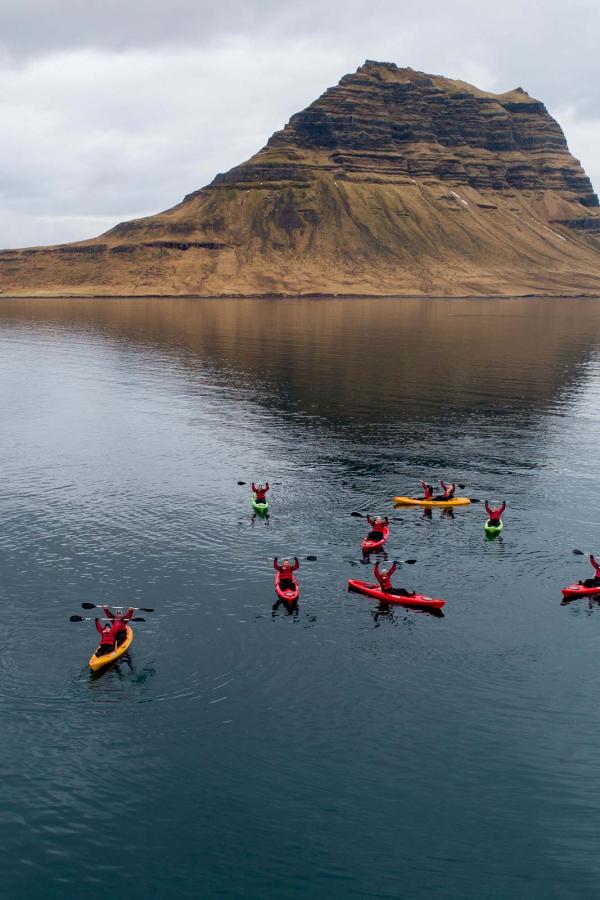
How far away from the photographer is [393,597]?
163 feet

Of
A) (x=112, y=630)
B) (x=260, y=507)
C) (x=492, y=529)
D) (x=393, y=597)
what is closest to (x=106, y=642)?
(x=112, y=630)

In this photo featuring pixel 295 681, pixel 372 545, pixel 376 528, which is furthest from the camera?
pixel 376 528

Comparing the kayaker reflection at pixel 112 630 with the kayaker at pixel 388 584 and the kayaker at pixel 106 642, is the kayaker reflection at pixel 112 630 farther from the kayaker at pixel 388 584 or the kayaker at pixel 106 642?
the kayaker at pixel 388 584

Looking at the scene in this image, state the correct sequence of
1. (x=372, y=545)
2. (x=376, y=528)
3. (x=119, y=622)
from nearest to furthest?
1. (x=119, y=622)
2. (x=372, y=545)
3. (x=376, y=528)

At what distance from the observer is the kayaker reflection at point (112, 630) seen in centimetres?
4206

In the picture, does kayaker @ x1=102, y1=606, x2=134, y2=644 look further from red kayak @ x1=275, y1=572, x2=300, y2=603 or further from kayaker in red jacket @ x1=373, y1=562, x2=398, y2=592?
kayaker in red jacket @ x1=373, y1=562, x2=398, y2=592

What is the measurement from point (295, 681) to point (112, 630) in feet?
36.4

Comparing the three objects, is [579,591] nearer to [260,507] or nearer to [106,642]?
[260,507]

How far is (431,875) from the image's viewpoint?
28.7 meters

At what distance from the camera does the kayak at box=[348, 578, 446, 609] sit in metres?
48.9

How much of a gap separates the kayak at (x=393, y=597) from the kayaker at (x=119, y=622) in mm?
15557

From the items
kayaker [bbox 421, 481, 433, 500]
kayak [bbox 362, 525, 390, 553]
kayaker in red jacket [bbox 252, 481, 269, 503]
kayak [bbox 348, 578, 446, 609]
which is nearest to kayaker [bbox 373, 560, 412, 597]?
kayak [bbox 348, 578, 446, 609]

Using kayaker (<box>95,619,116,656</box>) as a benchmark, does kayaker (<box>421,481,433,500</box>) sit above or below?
above

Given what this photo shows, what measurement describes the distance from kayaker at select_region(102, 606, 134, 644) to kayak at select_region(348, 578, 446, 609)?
15.6 metres
